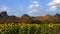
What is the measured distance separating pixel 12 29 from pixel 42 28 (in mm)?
3090

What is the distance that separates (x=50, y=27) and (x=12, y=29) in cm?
393

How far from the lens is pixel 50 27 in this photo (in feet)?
79.9

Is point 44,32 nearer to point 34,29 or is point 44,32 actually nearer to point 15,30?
point 34,29

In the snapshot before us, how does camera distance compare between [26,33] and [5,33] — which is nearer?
[5,33]

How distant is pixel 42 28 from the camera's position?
24203mm

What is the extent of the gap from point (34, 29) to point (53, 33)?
2057 millimetres

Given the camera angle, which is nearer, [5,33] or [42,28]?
[5,33]

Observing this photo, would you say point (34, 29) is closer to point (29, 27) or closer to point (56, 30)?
point (29, 27)

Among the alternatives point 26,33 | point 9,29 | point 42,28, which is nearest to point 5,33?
point 9,29

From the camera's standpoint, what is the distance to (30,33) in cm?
2398

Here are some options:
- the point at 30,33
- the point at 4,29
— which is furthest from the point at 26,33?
the point at 4,29

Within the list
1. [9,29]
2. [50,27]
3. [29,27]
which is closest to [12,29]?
[9,29]

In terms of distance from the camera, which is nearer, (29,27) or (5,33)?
(5,33)

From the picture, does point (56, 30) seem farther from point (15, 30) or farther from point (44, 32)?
point (15, 30)
